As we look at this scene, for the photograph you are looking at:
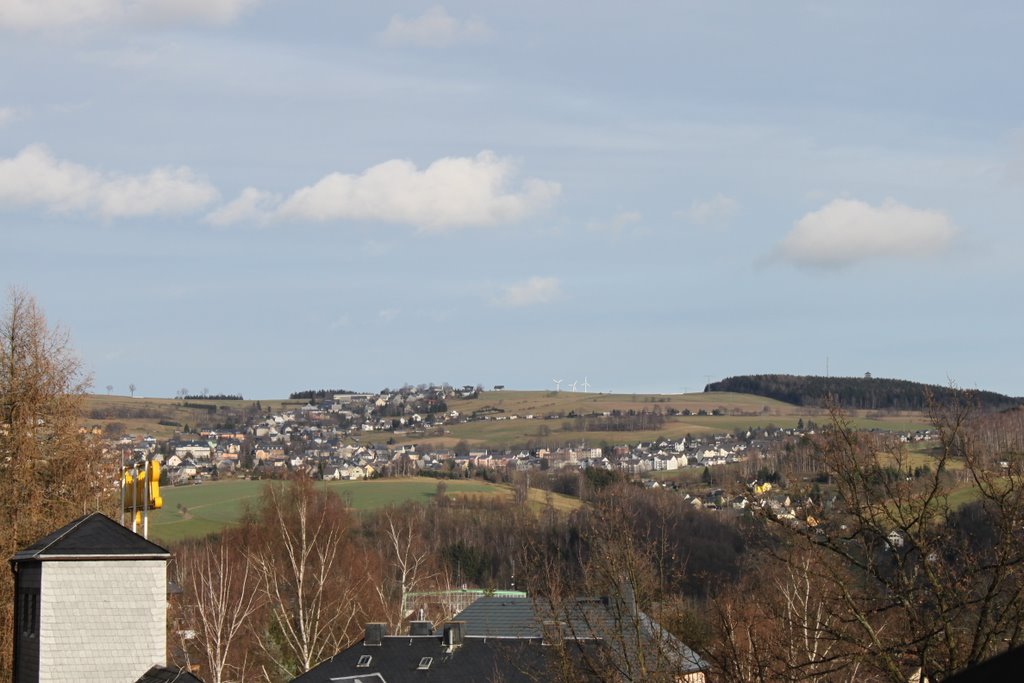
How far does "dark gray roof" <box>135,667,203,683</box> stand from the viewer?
23172 mm

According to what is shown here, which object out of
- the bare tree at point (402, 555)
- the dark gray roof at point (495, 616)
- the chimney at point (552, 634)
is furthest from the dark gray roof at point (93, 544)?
the bare tree at point (402, 555)

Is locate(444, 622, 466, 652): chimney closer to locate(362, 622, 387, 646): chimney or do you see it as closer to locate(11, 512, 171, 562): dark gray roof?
locate(362, 622, 387, 646): chimney

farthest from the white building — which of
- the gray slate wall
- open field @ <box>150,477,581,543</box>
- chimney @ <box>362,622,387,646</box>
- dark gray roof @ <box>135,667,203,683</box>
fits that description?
open field @ <box>150,477,581,543</box>

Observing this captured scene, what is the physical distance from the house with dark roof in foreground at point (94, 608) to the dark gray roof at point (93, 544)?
0.06 ft

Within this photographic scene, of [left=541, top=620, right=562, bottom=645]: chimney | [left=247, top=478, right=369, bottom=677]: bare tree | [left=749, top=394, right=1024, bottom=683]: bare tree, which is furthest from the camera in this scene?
[left=247, top=478, right=369, bottom=677]: bare tree

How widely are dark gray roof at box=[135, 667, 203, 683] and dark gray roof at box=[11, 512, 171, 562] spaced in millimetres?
1979

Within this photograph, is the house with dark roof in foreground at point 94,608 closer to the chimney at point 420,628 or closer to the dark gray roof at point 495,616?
the chimney at point 420,628

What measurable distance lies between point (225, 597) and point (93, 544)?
38478 mm

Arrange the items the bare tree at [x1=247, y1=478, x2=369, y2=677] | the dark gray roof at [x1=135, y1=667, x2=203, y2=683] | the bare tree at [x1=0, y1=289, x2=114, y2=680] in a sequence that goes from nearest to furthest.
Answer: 1. the dark gray roof at [x1=135, y1=667, x2=203, y2=683]
2. the bare tree at [x1=0, y1=289, x2=114, y2=680]
3. the bare tree at [x1=247, y1=478, x2=369, y2=677]

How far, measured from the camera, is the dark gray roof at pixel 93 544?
24.2 meters

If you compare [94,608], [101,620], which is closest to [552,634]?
[101,620]

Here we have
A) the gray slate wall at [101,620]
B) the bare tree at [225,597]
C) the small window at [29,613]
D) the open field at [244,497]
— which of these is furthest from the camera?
the open field at [244,497]

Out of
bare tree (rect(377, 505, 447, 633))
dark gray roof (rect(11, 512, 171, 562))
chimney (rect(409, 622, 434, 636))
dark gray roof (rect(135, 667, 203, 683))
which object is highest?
dark gray roof (rect(11, 512, 171, 562))

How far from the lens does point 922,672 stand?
16.1 meters
